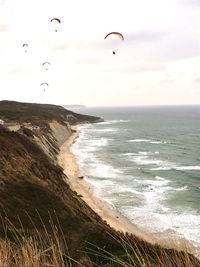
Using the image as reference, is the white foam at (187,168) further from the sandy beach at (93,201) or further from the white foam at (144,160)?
the sandy beach at (93,201)

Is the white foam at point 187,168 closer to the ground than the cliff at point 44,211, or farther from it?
closer to the ground

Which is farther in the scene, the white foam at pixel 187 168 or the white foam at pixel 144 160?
the white foam at pixel 144 160

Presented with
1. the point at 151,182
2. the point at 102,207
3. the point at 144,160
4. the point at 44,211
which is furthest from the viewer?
the point at 144,160

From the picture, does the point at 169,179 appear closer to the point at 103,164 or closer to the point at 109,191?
the point at 109,191

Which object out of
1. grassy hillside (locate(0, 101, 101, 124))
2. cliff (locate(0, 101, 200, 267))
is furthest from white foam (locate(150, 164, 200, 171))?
grassy hillside (locate(0, 101, 101, 124))

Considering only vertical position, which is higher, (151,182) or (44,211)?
(44,211)

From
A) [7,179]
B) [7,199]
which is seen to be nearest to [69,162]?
[7,179]

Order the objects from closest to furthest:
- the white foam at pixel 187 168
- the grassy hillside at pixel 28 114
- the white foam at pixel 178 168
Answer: the white foam at pixel 187 168 < the white foam at pixel 178 168 < the grassy hillside at pixel 28 114

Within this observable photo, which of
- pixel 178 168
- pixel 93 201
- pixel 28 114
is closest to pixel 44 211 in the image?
pixel 93 201

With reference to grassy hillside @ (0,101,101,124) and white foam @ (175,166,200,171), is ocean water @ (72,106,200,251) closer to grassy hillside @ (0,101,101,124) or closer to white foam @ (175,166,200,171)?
white foam @ (175,166,200,171)

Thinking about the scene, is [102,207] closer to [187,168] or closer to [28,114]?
[187,168]

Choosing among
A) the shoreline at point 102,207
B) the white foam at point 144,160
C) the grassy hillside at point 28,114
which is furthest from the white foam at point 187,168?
the grassy hillside at point 28,114
